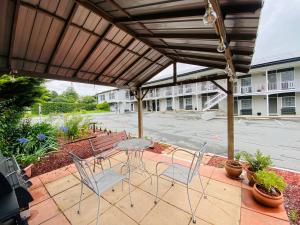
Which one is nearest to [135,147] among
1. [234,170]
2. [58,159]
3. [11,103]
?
[234,170]

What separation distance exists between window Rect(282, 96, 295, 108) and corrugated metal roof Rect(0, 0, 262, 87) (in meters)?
18.5

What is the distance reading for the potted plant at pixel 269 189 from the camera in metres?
2.62

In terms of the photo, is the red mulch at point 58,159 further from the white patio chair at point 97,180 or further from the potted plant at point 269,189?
the potted plant at point 269,189

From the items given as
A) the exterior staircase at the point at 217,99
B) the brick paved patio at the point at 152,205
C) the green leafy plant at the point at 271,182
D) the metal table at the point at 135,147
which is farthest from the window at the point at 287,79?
the metal table at the point at 135,147

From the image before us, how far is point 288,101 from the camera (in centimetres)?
1680

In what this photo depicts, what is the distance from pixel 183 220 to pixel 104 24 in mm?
4154

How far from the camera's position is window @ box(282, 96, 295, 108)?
1648cm

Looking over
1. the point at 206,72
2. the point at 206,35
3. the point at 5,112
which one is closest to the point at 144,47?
the point at 206,35

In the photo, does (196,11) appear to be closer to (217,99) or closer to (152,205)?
(152,205)

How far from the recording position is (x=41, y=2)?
2355 millimetres

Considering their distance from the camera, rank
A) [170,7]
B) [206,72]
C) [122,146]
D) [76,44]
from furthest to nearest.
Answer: [206,72] → [122,146] → [76,44] → [170,7]

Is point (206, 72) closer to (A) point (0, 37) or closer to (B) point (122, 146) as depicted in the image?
(B) point (122, 146)

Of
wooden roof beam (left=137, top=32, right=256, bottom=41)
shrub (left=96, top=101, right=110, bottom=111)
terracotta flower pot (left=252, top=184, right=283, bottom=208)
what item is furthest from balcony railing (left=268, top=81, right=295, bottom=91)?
shrub (left=96, top=101, right=110, bottom=111)

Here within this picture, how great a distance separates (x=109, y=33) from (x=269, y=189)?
15.6ft
